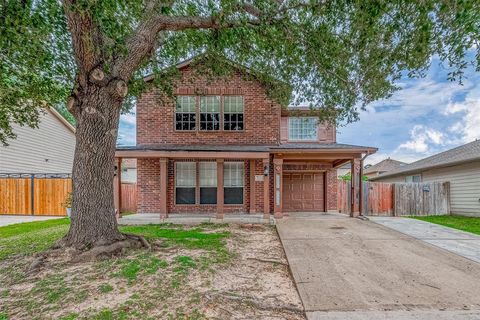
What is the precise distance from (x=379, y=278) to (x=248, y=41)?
21.0 feet

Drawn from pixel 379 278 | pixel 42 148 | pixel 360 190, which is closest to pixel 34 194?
pixel 42 148

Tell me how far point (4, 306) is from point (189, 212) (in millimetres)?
7453

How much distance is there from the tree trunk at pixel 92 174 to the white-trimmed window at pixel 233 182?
18.8ft

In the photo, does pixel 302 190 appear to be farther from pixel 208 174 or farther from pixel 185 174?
pixel 185 174

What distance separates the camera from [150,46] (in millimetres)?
5836

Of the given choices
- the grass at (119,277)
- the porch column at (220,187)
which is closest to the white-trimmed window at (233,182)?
the porch column at (220,187)

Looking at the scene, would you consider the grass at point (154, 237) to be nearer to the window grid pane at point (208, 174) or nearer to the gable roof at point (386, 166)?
the window grid pane at point (208, 174)

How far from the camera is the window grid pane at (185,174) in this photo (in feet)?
35.3

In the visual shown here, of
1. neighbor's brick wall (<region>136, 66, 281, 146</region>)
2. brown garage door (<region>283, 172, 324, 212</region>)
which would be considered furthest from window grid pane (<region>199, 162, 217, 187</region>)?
brown garage door (<region>283, 172, 324, 212</region>)

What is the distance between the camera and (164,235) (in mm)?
7191

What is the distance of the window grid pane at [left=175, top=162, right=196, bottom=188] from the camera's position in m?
10.8

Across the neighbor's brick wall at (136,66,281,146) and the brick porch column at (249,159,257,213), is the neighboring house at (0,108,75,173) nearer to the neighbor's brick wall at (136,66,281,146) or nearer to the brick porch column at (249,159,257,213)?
the neighbor's brick wall at (136,66,281,146)

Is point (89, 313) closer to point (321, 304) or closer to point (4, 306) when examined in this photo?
point (4, 306)

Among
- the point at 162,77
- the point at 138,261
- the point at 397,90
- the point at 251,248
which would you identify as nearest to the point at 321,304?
the point at 251,248
